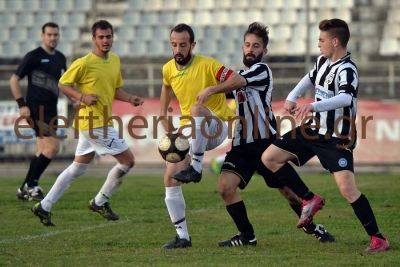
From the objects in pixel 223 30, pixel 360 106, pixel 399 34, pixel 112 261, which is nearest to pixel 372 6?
pixel 399 34

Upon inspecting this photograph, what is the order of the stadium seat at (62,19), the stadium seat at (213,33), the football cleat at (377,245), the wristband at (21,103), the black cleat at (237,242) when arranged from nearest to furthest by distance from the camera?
the football cleat at (377,245) < the black cleat at (237,242) < the wristband at (21,103) < the stadium seat at (213,33) < the stadium seat at (62,19)

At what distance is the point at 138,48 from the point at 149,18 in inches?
42.1

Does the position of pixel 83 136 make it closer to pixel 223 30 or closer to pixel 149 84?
pixel 149 84

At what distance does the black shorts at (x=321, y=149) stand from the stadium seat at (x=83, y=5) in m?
16.6

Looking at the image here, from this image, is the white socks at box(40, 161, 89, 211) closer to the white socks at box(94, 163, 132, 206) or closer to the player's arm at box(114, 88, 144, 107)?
the white socks at box(94, 163, 132, 206)

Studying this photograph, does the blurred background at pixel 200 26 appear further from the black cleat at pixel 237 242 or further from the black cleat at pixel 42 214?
the black cleat at pixel 237 242

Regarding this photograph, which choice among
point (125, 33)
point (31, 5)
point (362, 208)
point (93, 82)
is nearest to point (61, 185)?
point (93, 82)

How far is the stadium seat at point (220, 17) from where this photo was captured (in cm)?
2291

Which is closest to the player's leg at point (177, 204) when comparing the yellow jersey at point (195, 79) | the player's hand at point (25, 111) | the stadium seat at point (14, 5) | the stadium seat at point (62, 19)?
the yellow jersey at point (195, 79)

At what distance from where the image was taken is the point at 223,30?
22688 millimetres

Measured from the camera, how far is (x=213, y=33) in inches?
894

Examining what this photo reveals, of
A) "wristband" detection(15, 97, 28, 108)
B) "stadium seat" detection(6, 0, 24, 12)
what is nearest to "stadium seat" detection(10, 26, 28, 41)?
"stadium seat" detection(6, 0, 24, 12)

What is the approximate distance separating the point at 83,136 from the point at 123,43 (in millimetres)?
13633

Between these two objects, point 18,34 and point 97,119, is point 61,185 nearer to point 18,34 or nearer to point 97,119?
point 97,119
